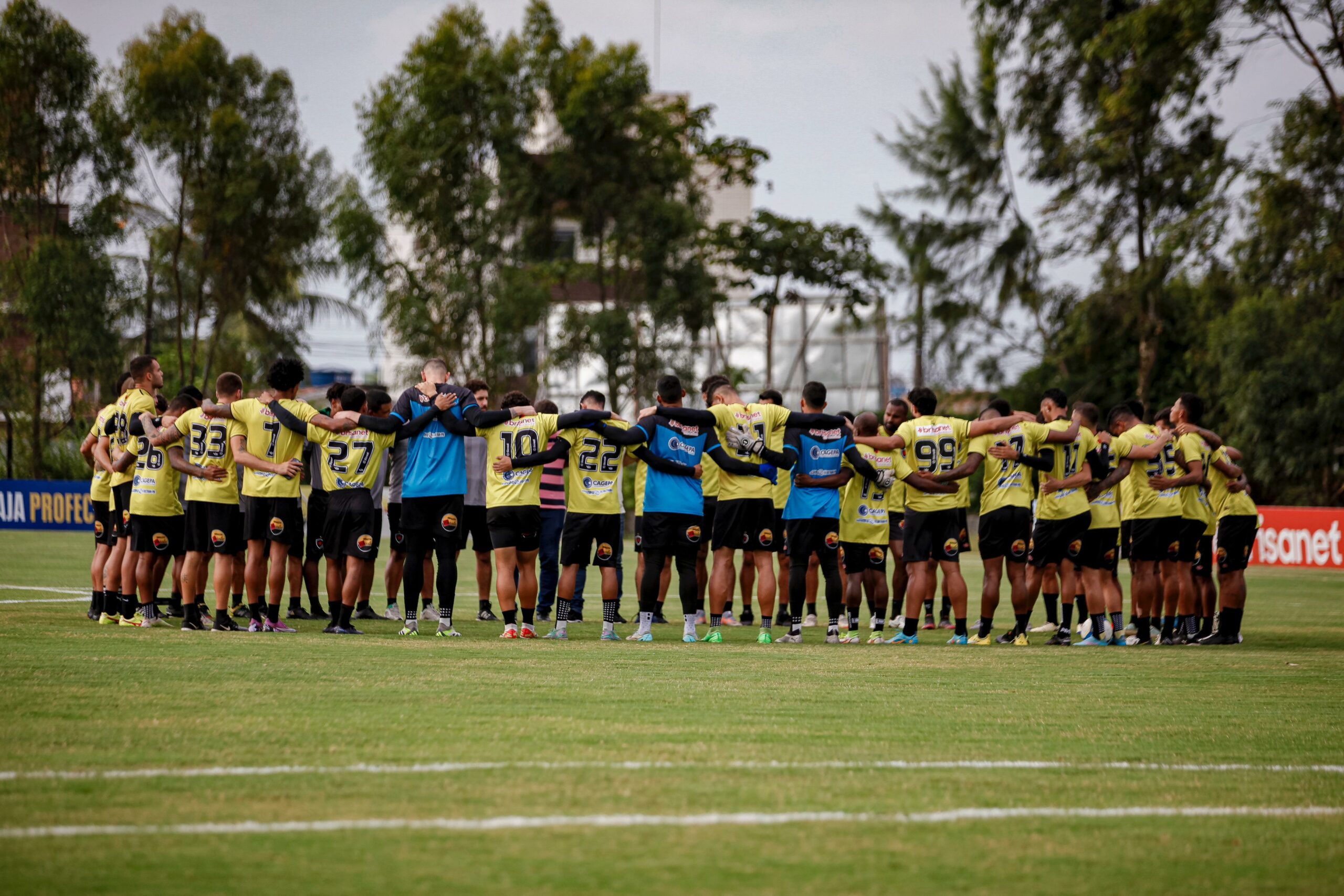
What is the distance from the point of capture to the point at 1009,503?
11984 millimetres

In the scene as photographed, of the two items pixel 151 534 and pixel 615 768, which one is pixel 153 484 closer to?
pixel 151 534

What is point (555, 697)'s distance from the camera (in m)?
7.57

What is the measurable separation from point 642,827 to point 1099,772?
2.37m

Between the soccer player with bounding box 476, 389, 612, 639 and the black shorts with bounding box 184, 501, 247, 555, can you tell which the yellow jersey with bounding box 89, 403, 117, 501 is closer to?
the black shorts with bounding box 184, 501, 247, 555

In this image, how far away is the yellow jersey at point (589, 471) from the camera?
11.2 m

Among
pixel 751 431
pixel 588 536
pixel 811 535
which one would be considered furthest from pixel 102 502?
pixel 811 535

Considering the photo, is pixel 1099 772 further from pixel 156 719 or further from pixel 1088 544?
pixel 1088 544

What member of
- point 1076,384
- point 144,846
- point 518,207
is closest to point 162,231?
point 518,207

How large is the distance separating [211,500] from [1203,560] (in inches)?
385

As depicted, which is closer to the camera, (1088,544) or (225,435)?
(225,435)

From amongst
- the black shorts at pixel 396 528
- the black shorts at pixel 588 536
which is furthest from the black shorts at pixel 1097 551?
the black shorts at pixel 396 528

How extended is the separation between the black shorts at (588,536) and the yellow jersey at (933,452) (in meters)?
2.77

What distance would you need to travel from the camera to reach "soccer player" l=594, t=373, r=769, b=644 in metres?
11.2

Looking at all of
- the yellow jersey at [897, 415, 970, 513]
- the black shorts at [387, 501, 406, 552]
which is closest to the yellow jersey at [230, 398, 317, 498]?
the black shorts at [387, 501, 406, 552]
